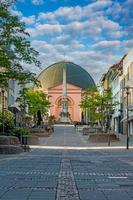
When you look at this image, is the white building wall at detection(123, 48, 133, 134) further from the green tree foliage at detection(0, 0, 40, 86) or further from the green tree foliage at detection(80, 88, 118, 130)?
the green tree foliage at detection(0, 0, 40, 86)

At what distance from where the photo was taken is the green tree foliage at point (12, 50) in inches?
1293

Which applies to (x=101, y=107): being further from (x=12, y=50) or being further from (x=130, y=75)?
(x=12, y=50)

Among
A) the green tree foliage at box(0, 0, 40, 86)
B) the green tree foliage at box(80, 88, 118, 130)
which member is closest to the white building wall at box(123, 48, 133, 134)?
the green tree foliage at box(80, 88, 118, 130)

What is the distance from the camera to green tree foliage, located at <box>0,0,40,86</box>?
1293 inches

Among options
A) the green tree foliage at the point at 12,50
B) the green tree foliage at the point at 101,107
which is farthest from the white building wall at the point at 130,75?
the green tree foliage at the point at 12,50

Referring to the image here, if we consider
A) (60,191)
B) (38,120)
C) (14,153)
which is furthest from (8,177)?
(38,120)

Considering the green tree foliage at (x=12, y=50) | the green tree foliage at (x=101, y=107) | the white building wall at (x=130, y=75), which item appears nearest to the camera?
the green tree foliage at (x=12, y=50)

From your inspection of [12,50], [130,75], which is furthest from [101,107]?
[12,50]

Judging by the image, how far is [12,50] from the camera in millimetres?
34344

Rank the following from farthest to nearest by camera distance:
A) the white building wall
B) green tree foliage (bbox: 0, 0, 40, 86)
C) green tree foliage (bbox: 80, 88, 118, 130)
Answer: the white building wall < green tree foliage (bbox: 80, 88, 118, 130) < green tree foliage (bbox: 0, 0, 40, 86)

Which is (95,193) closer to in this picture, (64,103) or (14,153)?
(14,153)

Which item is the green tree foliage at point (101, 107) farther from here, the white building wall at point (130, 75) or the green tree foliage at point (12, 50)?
the green tree foliage at point (12, 50)

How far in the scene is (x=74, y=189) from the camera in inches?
559

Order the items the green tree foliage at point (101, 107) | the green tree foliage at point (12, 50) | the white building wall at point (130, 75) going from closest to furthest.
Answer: the green tree foliage at point (12, 50), the green tree foliage at point (101, 107), the white building wall at point (130, 75)
